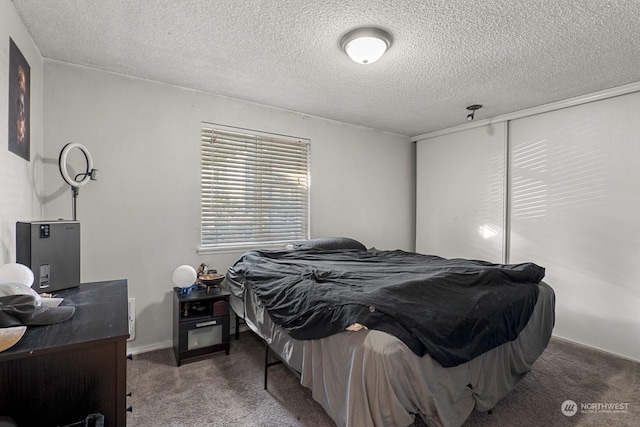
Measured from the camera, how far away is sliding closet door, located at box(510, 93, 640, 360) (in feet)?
9.06

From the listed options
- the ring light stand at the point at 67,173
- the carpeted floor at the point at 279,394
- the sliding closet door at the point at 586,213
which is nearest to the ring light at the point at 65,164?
the ring light stand at the point at 67,173

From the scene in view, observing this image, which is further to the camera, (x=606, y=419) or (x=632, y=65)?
(x=632, y=65)

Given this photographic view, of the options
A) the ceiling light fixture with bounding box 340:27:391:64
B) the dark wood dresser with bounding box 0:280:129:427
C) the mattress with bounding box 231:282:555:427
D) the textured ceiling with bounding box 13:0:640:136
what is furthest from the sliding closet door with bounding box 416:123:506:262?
the dark wood dresser with bounding box 0:280:129:427

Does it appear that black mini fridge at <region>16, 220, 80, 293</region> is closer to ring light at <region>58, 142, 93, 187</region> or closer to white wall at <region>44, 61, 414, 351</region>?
ring light at <region>58, 142, 93, 187</region>

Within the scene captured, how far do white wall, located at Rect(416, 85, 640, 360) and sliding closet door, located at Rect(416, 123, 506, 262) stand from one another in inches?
4.5

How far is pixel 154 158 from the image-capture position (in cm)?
276

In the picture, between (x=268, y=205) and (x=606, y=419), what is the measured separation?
308 centimetres

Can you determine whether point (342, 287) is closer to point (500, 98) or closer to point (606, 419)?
point (606, 419)

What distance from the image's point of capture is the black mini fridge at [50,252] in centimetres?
159

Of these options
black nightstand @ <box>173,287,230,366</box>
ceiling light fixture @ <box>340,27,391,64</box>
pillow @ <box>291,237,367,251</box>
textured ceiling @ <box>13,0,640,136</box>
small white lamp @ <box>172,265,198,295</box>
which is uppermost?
textured ceiling @ <box>13,0,640,136</box>

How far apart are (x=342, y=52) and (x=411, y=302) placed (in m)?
1.76

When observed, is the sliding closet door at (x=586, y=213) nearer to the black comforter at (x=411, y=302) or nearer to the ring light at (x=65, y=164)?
the black comforter at (x=411, y=302)

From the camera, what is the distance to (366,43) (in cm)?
196

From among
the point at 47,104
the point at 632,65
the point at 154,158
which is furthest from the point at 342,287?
the point at 632,65
